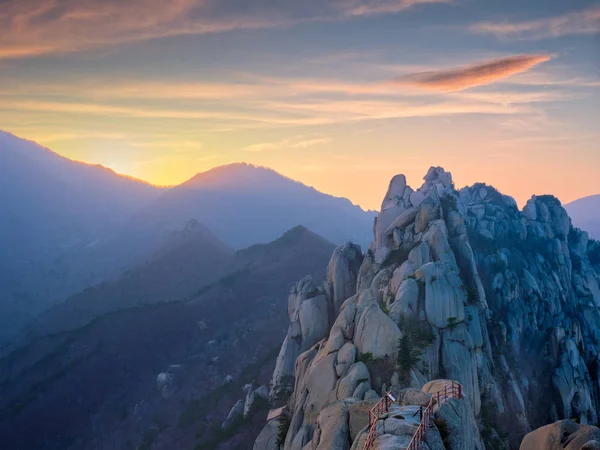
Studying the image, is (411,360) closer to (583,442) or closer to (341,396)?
(341,396)

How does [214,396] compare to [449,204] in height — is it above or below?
below

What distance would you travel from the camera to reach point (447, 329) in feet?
207

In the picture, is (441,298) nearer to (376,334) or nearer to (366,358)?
(376,334)

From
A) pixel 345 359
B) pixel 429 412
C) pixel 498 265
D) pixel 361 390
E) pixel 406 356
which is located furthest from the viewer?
pixel 498 265

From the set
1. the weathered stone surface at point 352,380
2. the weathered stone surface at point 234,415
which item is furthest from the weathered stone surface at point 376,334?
the weathered stone surface at point 234,415

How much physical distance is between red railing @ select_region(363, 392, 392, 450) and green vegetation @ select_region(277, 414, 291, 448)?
111 ft

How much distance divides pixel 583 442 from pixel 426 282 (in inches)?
1542

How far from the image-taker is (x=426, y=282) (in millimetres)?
65750

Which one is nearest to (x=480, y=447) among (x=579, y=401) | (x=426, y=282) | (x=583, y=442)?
(x=583, y=442)

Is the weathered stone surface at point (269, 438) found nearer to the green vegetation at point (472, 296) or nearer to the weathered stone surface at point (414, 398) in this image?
the green vegetation at point (472, 296)

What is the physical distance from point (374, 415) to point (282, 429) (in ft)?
120

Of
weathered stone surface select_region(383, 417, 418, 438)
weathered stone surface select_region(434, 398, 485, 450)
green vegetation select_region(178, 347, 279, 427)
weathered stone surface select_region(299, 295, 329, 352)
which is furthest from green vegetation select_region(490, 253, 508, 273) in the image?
weathered stone surface select_region(383, 417, 418, 438)

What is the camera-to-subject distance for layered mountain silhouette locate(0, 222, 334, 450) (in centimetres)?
11131

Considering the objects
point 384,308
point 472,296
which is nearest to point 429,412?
point 384,308
